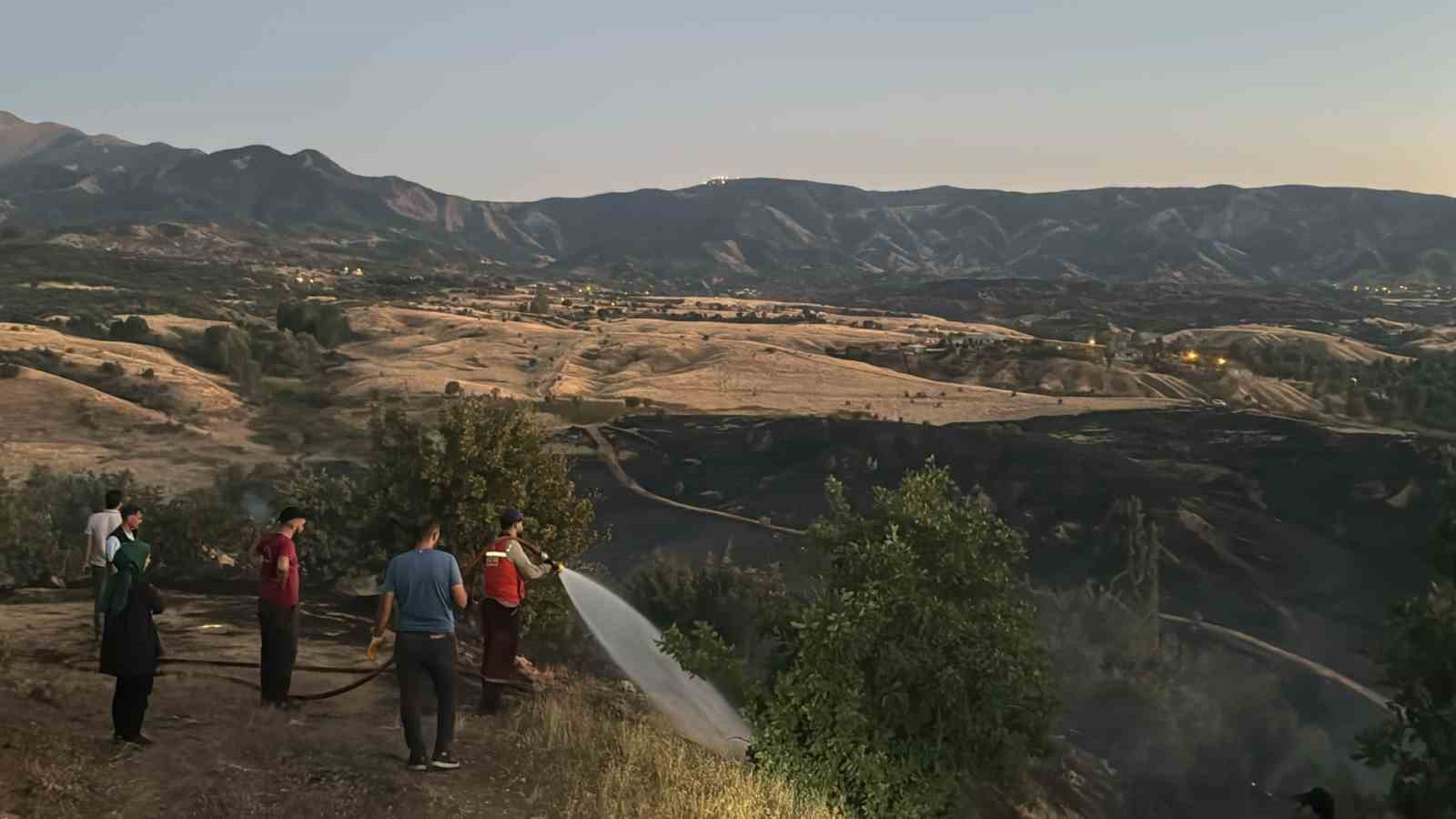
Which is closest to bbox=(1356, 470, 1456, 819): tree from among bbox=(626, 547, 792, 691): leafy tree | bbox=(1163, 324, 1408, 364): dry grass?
bbox=(626, 547, 792, 691): leafy tree

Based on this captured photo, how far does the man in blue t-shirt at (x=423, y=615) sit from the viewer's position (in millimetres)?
9430

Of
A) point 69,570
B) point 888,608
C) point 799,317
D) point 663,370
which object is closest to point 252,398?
point 663,370

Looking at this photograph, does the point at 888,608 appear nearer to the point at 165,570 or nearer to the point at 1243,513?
the point at 165,570

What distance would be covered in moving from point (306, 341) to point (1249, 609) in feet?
234

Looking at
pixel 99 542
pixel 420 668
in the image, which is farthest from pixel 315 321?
pixel 420 668

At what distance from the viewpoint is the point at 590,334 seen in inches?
4235

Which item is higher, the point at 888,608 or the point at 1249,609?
the point at 888,608

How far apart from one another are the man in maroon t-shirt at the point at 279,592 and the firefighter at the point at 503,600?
1989 mm

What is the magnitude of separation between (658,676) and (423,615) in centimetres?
558

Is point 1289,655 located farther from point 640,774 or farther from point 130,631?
point 130,631

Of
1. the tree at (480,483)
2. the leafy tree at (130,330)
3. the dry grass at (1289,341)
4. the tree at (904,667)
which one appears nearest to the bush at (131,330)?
the leafy tree at (130,330)

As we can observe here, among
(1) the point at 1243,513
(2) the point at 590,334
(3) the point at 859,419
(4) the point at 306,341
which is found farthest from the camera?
(2) the point at 590,334

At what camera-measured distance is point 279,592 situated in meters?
10.8

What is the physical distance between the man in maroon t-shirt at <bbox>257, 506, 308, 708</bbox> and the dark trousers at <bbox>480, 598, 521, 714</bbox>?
2.03 m
